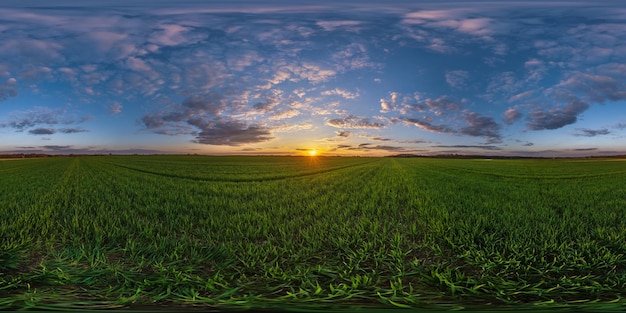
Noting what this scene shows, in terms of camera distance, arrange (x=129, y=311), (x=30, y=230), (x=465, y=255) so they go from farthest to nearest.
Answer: (x=30, y=230) < (x=465, y=255) < (x=129, y=311)

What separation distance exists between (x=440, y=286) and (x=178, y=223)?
4084mm

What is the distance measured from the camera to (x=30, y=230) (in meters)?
5.01

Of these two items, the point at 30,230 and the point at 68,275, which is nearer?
the point at 68,275

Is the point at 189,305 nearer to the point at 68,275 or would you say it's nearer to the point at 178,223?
the point at 68,275

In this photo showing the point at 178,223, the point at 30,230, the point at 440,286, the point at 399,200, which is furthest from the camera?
the point at 399,200

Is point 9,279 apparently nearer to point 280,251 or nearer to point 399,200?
point 280,251

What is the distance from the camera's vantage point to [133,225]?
5.28m

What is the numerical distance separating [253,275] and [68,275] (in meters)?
1.70

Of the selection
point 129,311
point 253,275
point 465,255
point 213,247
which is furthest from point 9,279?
point 465,255

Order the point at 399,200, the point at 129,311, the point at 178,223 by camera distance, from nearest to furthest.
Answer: the point at 129,311 < the point at 178,223 < the point at 399,200

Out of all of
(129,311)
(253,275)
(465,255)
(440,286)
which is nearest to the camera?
(129,311)

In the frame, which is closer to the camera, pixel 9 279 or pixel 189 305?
pixel 189 305

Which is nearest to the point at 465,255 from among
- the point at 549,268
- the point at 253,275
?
the point at 549,268

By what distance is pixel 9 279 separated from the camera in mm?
3189
